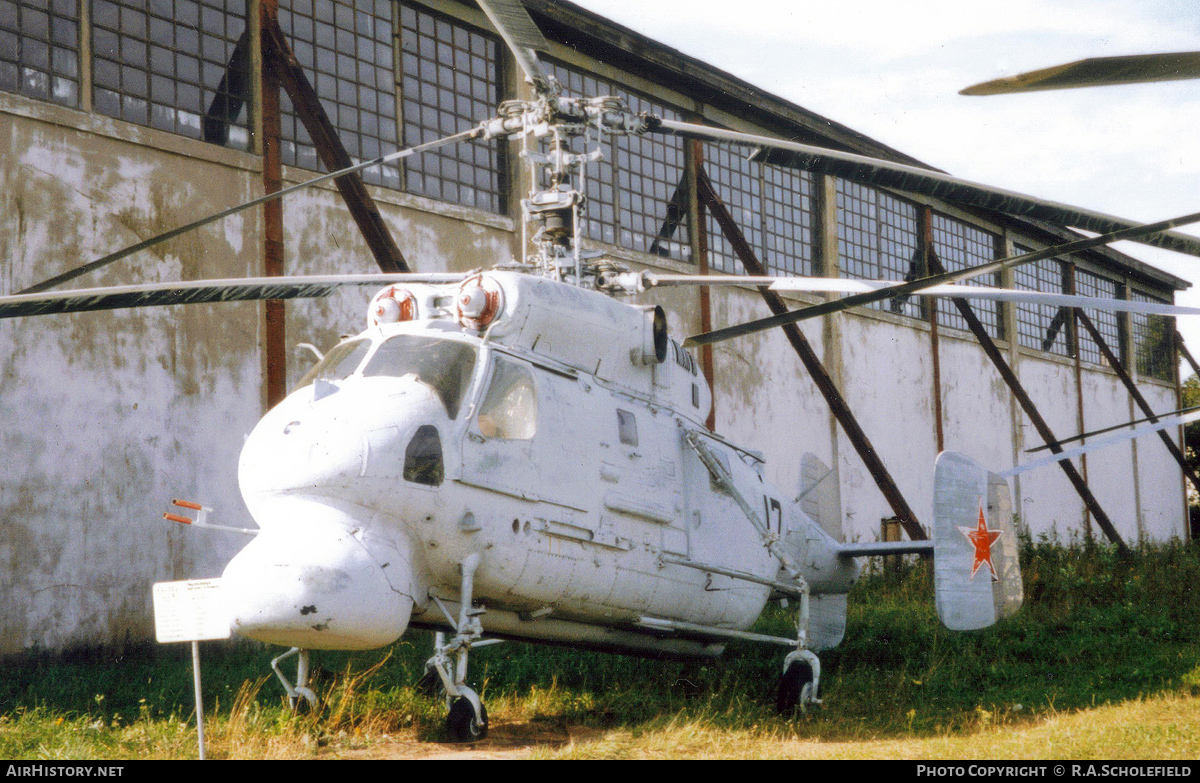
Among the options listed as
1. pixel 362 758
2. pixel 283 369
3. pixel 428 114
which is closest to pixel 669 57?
pixel 428 114

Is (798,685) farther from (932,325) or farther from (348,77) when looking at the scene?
(932,325)

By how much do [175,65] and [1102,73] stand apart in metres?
10.9

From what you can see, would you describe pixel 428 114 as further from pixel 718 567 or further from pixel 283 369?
pixel 718 567

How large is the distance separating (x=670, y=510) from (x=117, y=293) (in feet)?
14.1

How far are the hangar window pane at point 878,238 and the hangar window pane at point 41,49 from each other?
47.3ft

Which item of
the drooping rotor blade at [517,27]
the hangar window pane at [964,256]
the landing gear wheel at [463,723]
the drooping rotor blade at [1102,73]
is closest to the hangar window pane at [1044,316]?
the hangar window pane at [964,256]

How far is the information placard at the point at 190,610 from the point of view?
664cm

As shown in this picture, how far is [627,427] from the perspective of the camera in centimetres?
874

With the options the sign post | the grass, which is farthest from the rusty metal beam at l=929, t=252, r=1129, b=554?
the sign post

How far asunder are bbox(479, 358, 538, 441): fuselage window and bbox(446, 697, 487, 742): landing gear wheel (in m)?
A: 1.75

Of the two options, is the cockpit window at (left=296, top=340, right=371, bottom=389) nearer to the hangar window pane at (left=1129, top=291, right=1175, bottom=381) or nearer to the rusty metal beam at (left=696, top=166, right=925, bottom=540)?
the rusty metal beam at (left=696, top=166, right=925, bottom=540)

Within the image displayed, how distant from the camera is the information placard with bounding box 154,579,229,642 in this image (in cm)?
664

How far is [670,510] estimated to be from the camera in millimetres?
8977
